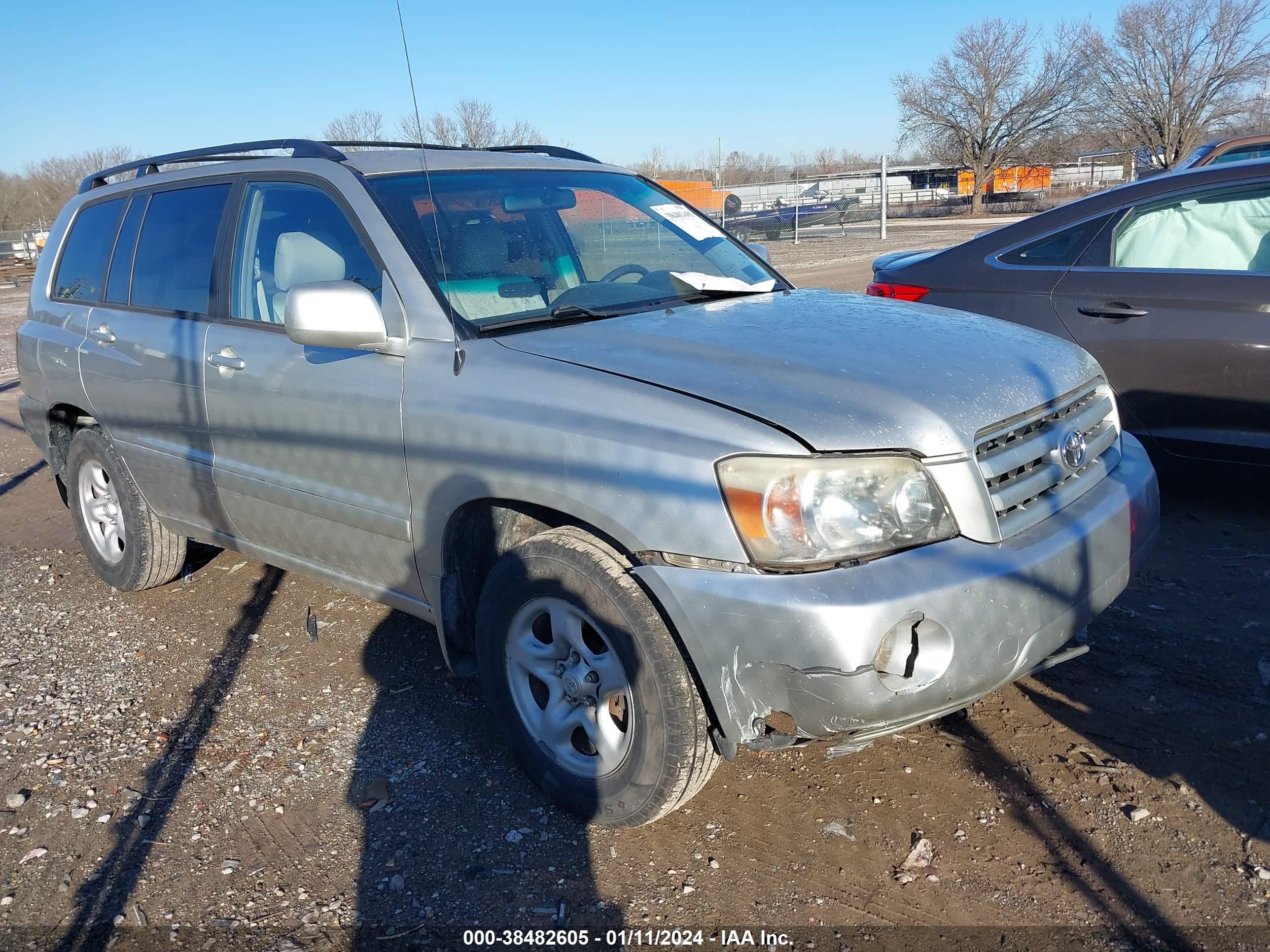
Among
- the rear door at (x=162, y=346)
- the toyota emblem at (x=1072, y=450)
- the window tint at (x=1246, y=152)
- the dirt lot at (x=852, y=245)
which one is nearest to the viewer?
the toyota emblem at (x=1072, y=450)

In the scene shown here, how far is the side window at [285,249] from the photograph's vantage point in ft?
11.3

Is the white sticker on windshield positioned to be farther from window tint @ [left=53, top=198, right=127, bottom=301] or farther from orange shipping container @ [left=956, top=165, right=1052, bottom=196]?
orange shipping container @ [left=956, top=165, right=1052, bottom=196]

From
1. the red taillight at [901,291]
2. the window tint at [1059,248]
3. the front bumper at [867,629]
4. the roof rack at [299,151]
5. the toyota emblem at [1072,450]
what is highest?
the roof rack at [299,151]

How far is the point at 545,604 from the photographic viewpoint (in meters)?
2.81

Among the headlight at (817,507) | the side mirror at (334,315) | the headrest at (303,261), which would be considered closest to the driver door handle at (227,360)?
the headrest at (303,261)

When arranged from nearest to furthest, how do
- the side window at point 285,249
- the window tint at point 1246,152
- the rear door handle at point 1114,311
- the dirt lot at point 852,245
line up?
the side window at point 285,249 → the rear door handle at point 1114,311 → the window tint at point 1246,152 → the dirt lot at point 852,245

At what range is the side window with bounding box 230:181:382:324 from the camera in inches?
136

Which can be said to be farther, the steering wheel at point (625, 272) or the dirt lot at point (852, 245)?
the dirt lot at point (852, 245)

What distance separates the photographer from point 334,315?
302 cm

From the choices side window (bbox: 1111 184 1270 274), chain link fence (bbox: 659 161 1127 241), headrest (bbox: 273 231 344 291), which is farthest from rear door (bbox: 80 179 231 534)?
chain link fence (bbox: 659 161 1127 241)

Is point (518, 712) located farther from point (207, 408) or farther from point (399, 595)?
point (207, 408)

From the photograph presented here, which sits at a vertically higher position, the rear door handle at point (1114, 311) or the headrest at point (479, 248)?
the headrest at point (479, 248)

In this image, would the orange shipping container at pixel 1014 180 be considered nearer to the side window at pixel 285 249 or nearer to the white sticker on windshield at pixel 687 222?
the white sticker on windshield at pixel 687 222

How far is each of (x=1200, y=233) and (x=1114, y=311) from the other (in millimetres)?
557
